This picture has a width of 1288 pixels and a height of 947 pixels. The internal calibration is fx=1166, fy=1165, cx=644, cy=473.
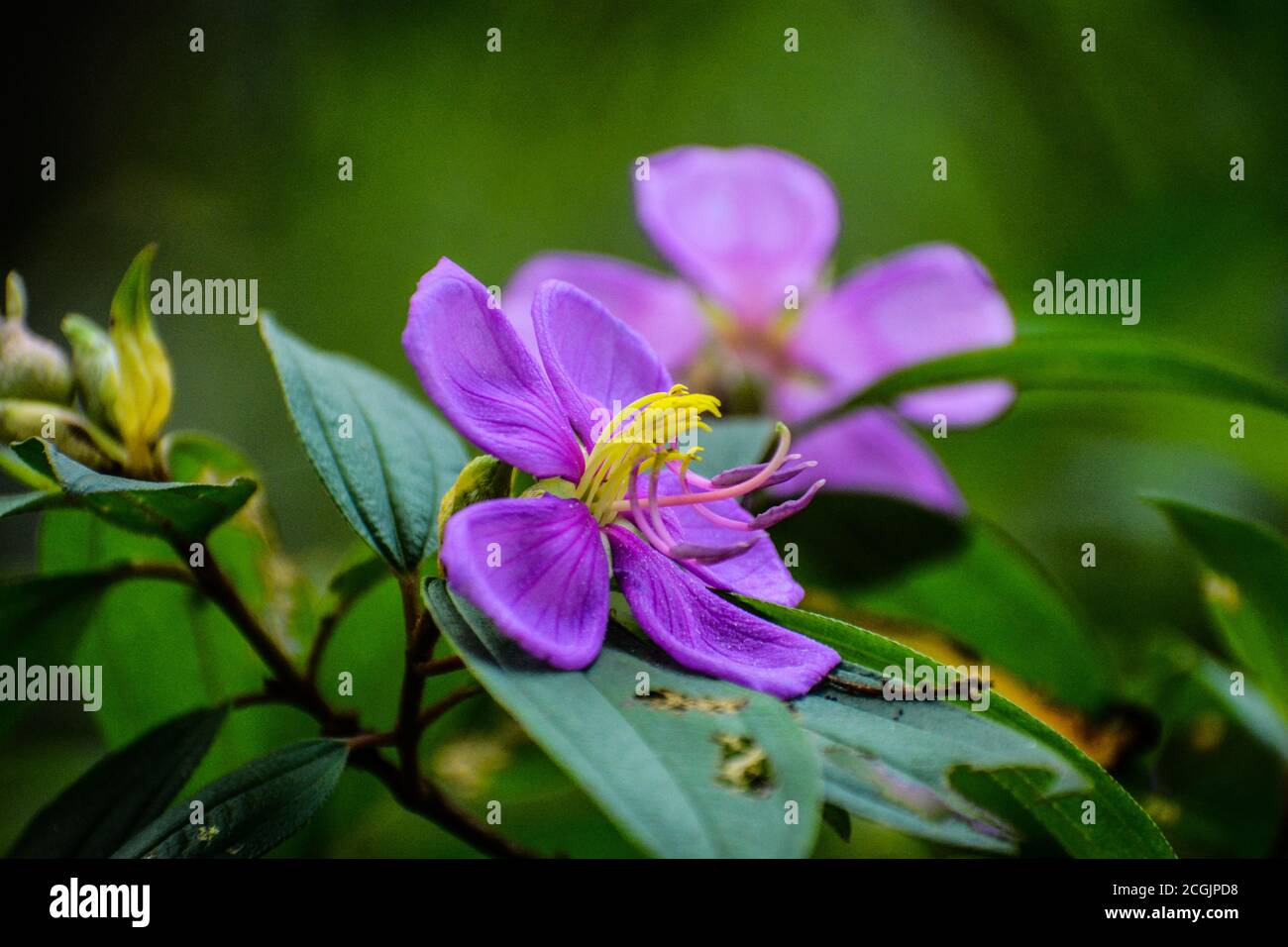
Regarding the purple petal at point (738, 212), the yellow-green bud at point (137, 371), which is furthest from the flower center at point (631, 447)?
the purple petal at point (738, 212)

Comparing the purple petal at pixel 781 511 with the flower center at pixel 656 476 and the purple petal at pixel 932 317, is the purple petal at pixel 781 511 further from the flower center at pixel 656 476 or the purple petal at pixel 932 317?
the purple petal at pixel 932 317

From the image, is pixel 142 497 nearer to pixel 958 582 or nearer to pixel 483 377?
pixel 483 377

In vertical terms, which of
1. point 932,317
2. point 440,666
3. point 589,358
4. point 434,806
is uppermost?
point 932,317

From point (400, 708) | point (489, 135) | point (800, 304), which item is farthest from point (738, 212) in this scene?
point (489, 135)

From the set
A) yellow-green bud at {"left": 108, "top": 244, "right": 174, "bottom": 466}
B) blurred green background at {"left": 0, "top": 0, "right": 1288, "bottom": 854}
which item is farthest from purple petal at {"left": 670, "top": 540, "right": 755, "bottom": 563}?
blurred green background at {"left": 0, "top": 0, "right": 1288, "bottom": 854}
